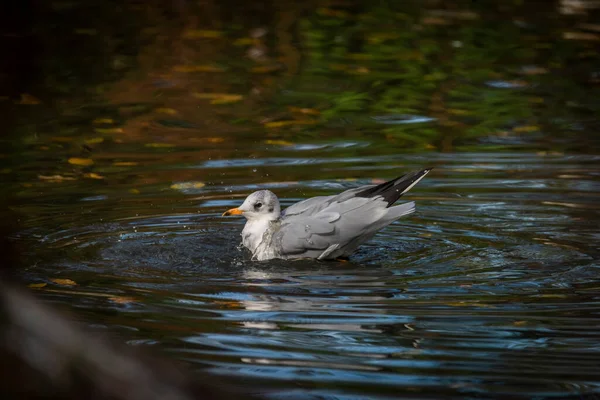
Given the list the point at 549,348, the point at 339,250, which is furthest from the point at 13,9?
the point at 549,348

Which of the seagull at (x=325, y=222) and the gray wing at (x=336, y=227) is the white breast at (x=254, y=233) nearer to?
the seagull at (x=325, y=222)

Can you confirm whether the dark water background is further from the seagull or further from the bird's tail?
the bird's tail

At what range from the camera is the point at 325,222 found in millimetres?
7617

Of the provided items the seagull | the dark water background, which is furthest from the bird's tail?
the dark water background

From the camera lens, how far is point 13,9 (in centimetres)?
1873

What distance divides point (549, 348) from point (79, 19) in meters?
13.5

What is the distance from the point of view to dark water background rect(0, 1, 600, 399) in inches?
233

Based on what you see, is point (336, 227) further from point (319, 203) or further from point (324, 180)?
point (324, 180)

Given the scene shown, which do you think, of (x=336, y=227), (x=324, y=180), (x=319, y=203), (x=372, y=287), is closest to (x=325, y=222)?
(x=336, y=227)

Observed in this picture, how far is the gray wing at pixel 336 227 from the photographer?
24.9ft

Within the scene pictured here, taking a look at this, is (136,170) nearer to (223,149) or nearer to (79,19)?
(223,149)

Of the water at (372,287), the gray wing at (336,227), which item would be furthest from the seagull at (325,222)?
the water at (372,287)

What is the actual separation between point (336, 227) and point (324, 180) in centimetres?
216

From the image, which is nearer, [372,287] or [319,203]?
[372,287]
